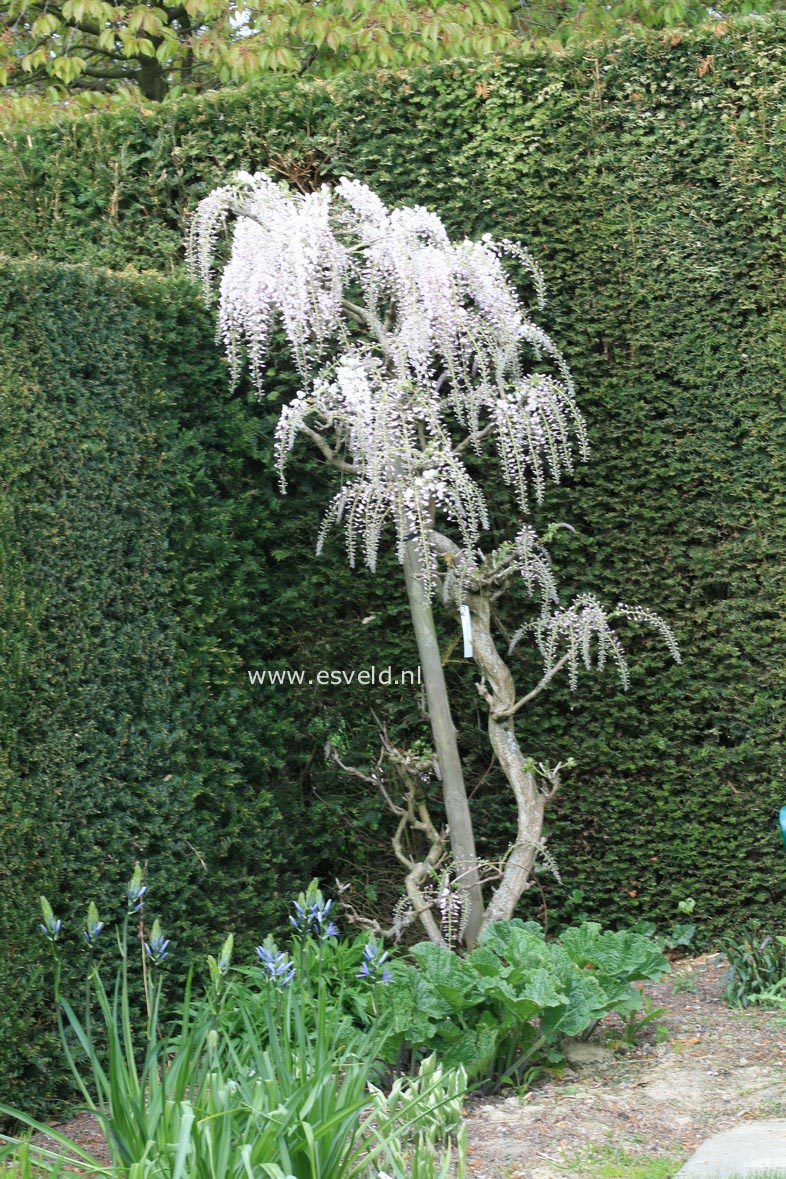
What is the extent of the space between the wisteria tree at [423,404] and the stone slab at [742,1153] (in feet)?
4.57

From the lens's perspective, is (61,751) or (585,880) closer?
(61,751)

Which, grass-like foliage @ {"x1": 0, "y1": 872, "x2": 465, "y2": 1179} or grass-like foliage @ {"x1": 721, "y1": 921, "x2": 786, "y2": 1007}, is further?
grass-like foliage @ {"x1": 721, "y1": 921, "x2": 786, "y2": 1007}

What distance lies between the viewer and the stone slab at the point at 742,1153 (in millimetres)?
2712

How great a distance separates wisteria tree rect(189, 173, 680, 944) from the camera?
4.07 metres

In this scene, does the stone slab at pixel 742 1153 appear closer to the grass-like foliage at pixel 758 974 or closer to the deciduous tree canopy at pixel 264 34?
the grass-like foliage at pixel 758 974

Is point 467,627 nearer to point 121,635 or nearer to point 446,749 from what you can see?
point 446,749

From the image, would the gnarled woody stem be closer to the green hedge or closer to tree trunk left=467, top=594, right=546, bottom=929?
tree trunk left=467, top=594, right=546, bottom=929

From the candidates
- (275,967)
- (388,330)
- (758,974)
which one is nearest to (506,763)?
(758,974)

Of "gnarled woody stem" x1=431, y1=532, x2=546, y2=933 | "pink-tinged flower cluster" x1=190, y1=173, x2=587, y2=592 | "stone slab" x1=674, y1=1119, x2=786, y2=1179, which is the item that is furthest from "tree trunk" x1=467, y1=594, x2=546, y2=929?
"stone slab" x1=674, y1=1119, x2=786, y2=1179

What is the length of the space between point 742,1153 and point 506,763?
182 centimetres

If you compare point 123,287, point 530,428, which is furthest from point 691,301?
point 123,287

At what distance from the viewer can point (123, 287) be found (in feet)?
13.5

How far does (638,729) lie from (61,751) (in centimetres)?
244

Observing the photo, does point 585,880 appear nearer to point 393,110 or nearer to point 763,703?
point 763,703
